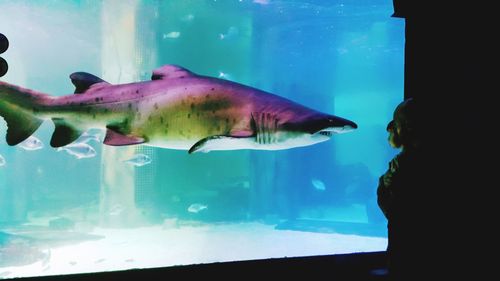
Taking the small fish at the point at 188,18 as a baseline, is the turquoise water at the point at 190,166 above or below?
below

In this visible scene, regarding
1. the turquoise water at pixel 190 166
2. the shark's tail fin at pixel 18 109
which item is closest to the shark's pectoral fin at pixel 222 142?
the shark's tail fin at pixel 18 109

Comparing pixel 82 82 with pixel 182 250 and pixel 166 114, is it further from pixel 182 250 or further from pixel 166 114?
pixel 182 250

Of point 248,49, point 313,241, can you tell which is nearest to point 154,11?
point 248,49

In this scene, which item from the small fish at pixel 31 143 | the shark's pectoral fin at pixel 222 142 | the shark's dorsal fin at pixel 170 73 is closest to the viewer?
the shark's pectoral fin at pixel 222 142

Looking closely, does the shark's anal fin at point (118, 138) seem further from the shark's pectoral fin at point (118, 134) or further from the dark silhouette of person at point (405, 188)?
the dark silhouette of person at point (405, 188)

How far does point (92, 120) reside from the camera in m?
2.29

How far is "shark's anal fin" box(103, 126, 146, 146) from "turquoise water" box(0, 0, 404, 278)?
148 inches

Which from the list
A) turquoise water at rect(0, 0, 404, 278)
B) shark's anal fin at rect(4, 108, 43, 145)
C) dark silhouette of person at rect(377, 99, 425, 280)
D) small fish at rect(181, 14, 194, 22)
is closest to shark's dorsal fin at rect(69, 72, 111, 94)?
shark's anal fin at rect(4, 108, 43, 145)

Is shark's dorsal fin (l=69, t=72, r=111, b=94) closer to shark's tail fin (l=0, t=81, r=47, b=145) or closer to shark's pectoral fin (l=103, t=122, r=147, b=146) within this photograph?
shark's tail fin (l=0, t=81, r=47, b=145)

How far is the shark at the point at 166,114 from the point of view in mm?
2150

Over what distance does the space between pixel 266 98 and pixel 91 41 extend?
14.5m

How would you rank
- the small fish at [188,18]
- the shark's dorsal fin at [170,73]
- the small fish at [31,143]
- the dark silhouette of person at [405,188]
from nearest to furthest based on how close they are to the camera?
the dark silhouette of person at [405,188]
the shark's dorsal fin at [170,73]
the small fish at [31,143]
the small fish at [188,18]

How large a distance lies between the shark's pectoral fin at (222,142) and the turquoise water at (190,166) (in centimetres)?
412

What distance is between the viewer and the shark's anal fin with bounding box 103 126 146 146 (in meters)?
2.23
